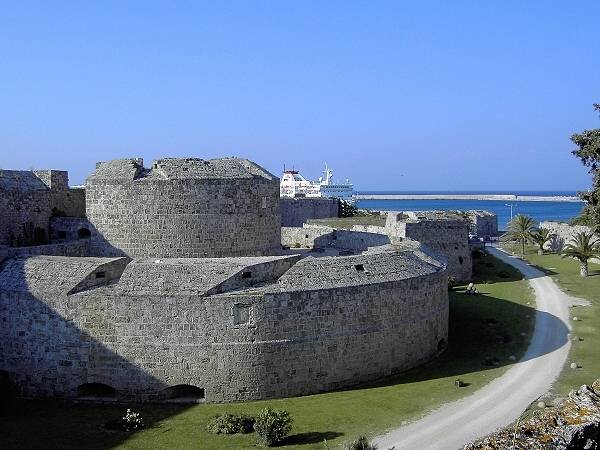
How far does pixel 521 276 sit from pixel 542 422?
3273cm

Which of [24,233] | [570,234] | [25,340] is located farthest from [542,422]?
[570,234]

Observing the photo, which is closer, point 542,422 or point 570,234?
point 542,422

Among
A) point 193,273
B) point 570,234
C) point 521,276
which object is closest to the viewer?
point 193,273

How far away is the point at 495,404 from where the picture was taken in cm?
1623

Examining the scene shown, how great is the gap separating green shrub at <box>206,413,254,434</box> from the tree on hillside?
14.8 meters

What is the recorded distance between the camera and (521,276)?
39.0 metres

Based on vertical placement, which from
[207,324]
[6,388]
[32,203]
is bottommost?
[6,388]

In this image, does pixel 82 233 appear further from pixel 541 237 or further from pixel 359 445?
pixel 541 237

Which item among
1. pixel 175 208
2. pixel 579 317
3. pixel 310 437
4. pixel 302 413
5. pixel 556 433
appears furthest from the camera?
pixel 579 317

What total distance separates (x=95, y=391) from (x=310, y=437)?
6.49 metres

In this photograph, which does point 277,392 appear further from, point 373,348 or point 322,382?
point 373,348

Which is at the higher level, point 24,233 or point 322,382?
point 24,233

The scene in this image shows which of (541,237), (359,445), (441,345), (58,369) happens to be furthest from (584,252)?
(58,369)

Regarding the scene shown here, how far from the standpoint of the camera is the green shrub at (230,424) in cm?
1463
